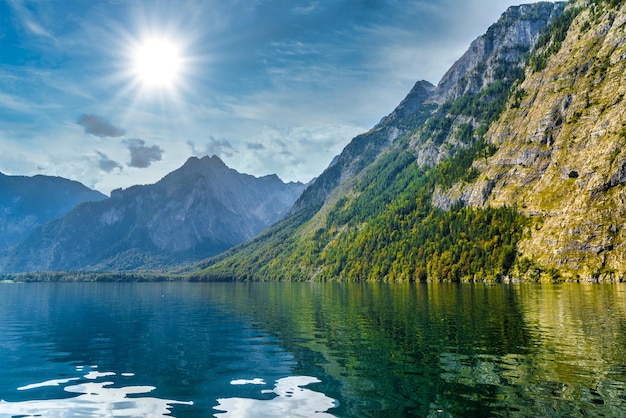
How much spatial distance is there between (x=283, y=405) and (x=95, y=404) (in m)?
11.4

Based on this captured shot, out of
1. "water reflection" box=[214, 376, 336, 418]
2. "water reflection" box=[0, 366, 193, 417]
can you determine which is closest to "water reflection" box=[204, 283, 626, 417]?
"water reflection" box=[214, 376, 336, 418]

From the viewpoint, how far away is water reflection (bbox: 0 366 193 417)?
2359 cm

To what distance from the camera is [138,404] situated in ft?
82.1

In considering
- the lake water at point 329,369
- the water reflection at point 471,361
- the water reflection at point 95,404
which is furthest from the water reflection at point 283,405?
the water reflection at point 95,404

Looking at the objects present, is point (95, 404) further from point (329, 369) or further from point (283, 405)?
point (329, 369)

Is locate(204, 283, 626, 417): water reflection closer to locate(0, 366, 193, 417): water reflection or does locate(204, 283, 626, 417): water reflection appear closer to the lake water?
the lake water

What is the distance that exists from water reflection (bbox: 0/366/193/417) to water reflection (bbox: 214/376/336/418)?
290 centimetres

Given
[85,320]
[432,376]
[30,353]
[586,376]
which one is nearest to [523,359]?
[586,376]

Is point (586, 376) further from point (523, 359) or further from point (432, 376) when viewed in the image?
point (432, 376)

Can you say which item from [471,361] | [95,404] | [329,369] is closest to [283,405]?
[329,369]

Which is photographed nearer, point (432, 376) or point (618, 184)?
point (432, 376)

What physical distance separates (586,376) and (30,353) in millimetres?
49615

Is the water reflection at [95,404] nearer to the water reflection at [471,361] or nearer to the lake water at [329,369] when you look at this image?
the lake water at [329,369]

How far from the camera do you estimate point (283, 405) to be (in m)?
24.3
